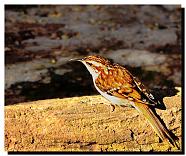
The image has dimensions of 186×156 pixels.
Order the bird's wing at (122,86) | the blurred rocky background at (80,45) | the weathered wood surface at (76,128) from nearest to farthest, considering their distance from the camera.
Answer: the bird's wing at (122,86) < the weathered wood surface at (76,128) < the blurred rocky background at (80,45)

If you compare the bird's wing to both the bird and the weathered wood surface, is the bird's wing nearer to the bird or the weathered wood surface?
the bird

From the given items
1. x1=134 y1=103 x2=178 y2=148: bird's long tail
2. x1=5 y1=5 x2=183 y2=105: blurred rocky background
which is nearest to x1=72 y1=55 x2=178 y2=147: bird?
x1=134 y1=103 x2=178 y2=148: bird's long tail

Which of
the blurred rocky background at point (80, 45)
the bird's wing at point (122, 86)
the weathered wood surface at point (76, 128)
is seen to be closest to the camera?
the bird's wing at point (122, 86)

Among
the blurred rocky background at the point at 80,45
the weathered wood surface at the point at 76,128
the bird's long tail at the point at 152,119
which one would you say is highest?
the bird's long tail at the point at 152,119

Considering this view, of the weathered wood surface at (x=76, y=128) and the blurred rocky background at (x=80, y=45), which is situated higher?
the weathered wood surface at (x=76, y=128)

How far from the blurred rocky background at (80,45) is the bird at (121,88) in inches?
40.5

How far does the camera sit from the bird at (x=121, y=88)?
4.96 m

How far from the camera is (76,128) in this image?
17.6 ft

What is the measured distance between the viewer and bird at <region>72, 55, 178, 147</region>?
496cm

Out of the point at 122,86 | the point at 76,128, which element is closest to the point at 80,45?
the point at 76,128

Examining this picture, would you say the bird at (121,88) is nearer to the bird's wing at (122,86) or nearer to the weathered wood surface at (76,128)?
the bird's wing at (122,86)

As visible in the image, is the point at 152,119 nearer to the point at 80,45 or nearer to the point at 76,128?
the point at 76,128

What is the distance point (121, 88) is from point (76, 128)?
664mm

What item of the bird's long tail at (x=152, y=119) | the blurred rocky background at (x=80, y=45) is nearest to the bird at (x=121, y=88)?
the bird's long tail at (x=152, y=119)
